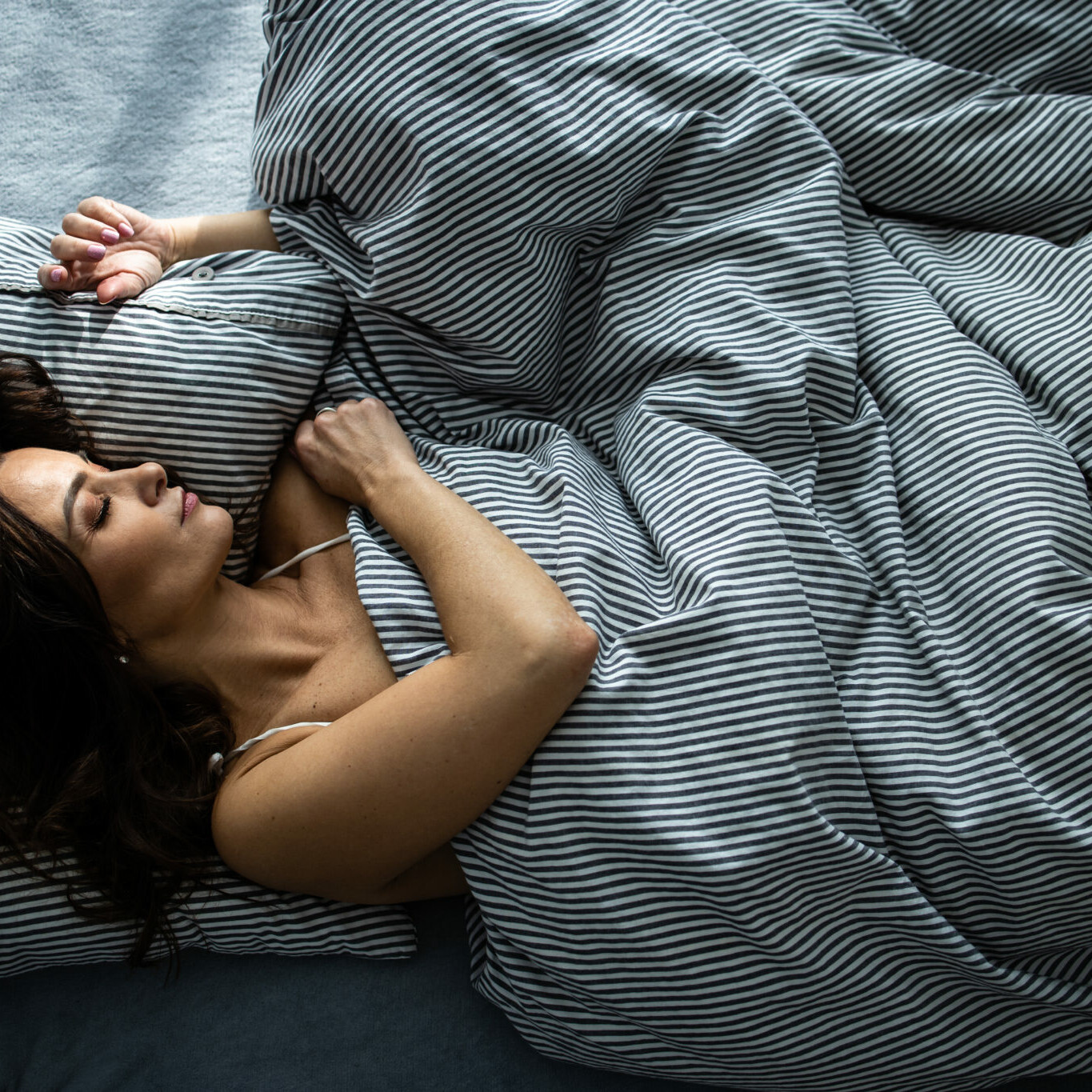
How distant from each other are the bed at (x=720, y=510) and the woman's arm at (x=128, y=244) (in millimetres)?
63

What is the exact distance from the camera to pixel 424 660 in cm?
94

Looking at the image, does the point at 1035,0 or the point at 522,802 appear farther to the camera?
the point at 1035,0

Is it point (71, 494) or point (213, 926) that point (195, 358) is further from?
point (213, 926)

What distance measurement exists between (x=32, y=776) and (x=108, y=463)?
0.37 m

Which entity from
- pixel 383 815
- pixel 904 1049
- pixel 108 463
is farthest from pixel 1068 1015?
pixel 108 463

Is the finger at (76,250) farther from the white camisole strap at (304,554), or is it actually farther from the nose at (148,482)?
the white camisole strap at (304,554)

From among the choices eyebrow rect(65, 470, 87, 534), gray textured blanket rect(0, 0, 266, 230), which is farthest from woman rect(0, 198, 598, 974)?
gray textured blanket rect(0, 0, 266, 230)

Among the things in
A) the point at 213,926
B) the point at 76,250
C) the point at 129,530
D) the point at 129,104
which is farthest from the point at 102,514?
the point at 129,104

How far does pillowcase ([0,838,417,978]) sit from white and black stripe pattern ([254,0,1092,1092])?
14cm

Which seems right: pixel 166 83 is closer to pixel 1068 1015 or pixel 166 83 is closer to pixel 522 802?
pixel 522 802

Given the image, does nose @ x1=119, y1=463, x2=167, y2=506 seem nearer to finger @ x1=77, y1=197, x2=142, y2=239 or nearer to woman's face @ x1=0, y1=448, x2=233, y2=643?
woman's face @ x1=0, y1=448, x2=233, y2=643

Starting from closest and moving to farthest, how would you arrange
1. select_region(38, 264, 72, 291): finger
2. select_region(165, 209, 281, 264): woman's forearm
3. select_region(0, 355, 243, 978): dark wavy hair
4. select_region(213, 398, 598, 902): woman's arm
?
select_region(213, 398, 598, 902): woman's arm < select_region(0, 355, 243, 978): dark wavy hair < select_region(38, 264, 72, 291): finger < select_region(165, 209, 281, 264): woman's forearm

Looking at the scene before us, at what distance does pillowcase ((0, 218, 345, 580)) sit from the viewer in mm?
1029

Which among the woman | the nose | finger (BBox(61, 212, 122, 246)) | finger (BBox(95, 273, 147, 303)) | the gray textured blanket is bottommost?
the woman
